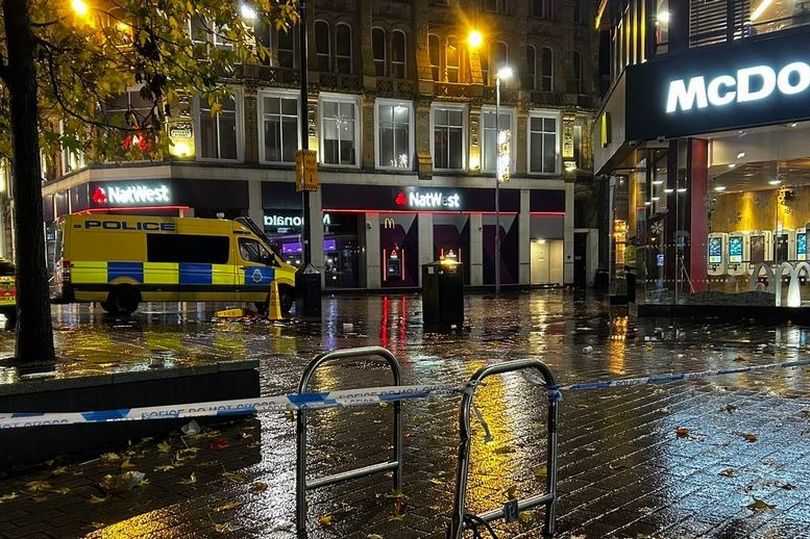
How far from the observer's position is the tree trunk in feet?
21.5

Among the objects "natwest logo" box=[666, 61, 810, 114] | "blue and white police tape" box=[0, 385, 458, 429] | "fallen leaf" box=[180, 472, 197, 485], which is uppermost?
"natwest logo" box=[666, 61, 810, 114]

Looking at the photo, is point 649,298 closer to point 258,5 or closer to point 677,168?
point 677,168

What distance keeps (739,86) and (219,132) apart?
22.8 meters

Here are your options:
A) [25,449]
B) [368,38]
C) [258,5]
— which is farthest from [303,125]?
[368,38]

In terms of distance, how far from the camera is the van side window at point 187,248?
18344 millimetres

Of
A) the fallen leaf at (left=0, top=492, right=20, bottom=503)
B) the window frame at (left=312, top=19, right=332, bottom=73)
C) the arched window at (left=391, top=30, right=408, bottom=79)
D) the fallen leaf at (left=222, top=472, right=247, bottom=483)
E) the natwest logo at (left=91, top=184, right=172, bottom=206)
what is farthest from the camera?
the arched window at (left=391, top=30, right=408, bottom=79)

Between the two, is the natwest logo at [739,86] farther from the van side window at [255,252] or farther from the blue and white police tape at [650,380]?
the van side window at [255,252]

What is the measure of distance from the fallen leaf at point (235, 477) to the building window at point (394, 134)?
2945 cm

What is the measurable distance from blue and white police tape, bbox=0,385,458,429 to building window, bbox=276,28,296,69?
29.9 m

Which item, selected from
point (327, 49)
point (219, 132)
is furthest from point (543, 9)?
point (219, 132)

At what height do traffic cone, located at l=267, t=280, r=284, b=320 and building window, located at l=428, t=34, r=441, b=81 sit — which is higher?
building window, located at l=428, t=34, r=441, b=81

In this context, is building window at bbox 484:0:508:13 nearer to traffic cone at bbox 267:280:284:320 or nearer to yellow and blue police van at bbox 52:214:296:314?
yellow and blue police van at bbox 52:214:296:314

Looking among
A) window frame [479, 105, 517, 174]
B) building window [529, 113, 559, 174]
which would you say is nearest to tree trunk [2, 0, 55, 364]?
window frame [479, 105, 517, 174]

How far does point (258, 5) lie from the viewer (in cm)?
855
